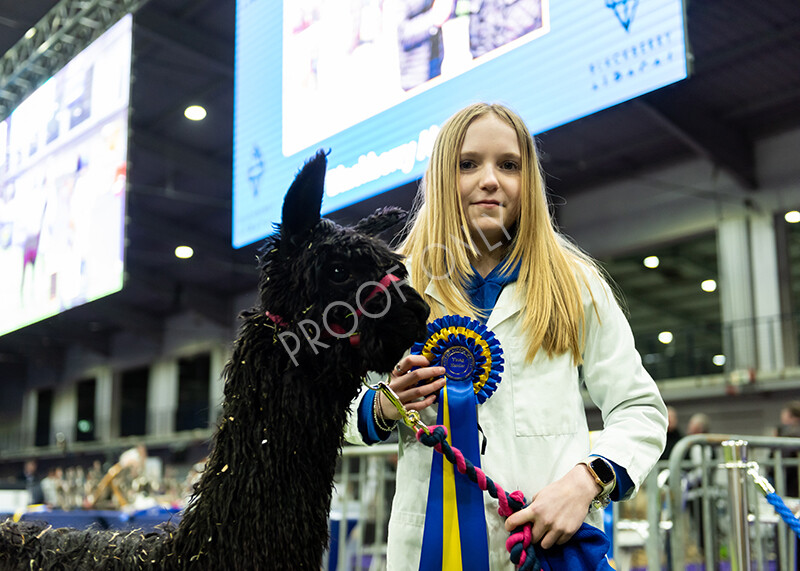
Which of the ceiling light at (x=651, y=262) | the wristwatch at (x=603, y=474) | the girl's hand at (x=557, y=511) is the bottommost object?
the girl's hand at (x=557, y=511)

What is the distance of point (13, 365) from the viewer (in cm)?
2847

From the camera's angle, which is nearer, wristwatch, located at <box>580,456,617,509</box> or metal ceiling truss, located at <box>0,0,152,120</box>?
wristwatch, located at <box>580,456,617,509</box>

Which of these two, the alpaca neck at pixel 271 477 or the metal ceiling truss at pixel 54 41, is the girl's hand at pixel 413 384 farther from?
the metal ceiling truss at pixel 54 41

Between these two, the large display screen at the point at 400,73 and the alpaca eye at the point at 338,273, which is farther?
the large display screen at the point at 400,73

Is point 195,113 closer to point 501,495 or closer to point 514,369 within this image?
point 514,369

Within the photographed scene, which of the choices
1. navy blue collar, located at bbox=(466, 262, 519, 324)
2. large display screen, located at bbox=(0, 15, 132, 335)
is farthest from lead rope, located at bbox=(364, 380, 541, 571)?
large display screen, located at bbox=(0, 15, 132, 335)

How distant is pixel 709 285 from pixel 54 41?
1413 cm

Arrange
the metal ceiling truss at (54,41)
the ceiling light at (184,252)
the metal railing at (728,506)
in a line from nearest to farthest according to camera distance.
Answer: the metal railing at (728,506), the metal ceiling truss at (54,41), the ceiling light at (184,252)

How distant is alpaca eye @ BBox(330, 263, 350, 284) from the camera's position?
3.85ft

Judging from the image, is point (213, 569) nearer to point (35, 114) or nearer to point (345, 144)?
point (345, 144)

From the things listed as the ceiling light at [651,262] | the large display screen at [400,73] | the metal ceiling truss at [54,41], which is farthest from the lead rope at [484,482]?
the ceiling light at [651,262]

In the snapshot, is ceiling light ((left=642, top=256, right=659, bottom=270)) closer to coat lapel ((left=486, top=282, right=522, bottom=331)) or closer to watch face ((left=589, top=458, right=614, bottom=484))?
coat lapel ((left=486, top=282, right=522, bottom=331))

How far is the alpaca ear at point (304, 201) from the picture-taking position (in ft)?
3.66

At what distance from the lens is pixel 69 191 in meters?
6.58
